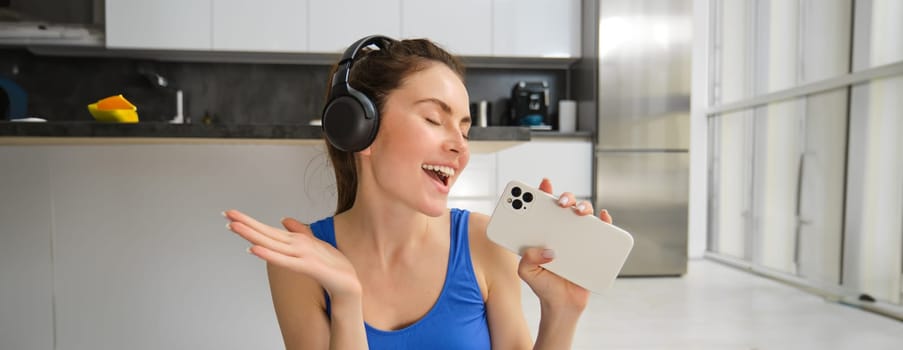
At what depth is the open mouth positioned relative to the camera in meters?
0.84

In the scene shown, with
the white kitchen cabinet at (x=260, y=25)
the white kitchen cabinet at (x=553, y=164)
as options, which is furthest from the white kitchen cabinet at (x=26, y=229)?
the white kitchen cabinet at (x=553, y=164)

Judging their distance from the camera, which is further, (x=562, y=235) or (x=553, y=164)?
(x=553, y=164)

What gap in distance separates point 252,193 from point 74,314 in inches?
25.3

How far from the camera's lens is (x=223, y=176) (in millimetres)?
1573

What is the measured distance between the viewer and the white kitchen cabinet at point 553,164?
378 cm

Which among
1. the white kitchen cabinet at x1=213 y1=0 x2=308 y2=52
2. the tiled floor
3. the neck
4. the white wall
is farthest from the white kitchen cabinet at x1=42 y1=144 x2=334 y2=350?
the white wall

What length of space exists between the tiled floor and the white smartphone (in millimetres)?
1588

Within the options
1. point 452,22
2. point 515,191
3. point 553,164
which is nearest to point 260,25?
point 452,22

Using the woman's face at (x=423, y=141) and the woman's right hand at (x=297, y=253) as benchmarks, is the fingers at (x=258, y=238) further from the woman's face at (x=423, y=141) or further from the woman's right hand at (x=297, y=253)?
the woman's face at (x=423, y=141)

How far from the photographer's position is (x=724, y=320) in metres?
2.65

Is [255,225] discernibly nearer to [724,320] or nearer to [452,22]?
[724,320]

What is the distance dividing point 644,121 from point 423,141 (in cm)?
342

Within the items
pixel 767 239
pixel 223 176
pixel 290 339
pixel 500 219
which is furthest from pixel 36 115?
pixel 767 239

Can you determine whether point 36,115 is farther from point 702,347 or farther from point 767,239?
point 767,239
